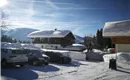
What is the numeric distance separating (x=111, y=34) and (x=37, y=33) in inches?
1430

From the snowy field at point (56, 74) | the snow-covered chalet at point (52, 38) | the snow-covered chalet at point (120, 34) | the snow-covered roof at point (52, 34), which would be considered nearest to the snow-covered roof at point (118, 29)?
the snow-covered chalet at point (120, 34)

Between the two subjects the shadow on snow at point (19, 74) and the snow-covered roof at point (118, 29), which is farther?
the snow-covered roof at point (118, 29)

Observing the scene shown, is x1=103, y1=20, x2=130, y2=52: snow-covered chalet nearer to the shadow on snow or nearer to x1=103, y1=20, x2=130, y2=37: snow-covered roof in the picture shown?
x1=103, y1=20, x2=130, y2=37: snow-covered roof

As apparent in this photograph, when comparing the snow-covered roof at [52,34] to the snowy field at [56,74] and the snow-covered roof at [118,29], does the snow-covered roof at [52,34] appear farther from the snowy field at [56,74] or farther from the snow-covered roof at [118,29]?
the snowy field at [56,74]

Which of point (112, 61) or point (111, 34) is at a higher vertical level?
point (111, 34)

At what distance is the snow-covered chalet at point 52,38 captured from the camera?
5794 cm

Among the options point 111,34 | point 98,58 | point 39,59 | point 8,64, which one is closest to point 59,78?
point 8,64

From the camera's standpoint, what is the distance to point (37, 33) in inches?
2488

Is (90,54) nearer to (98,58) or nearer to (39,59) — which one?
(98,58)

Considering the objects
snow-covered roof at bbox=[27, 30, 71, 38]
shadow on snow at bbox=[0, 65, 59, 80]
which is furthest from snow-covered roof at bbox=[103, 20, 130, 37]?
snow-covered roof at bbox=[27, 30, 71, 38]

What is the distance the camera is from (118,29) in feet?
101

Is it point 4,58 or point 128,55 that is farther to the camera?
point 128,55

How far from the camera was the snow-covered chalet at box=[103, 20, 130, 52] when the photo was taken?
2934 centimetres

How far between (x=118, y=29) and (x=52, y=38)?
30.6 m
